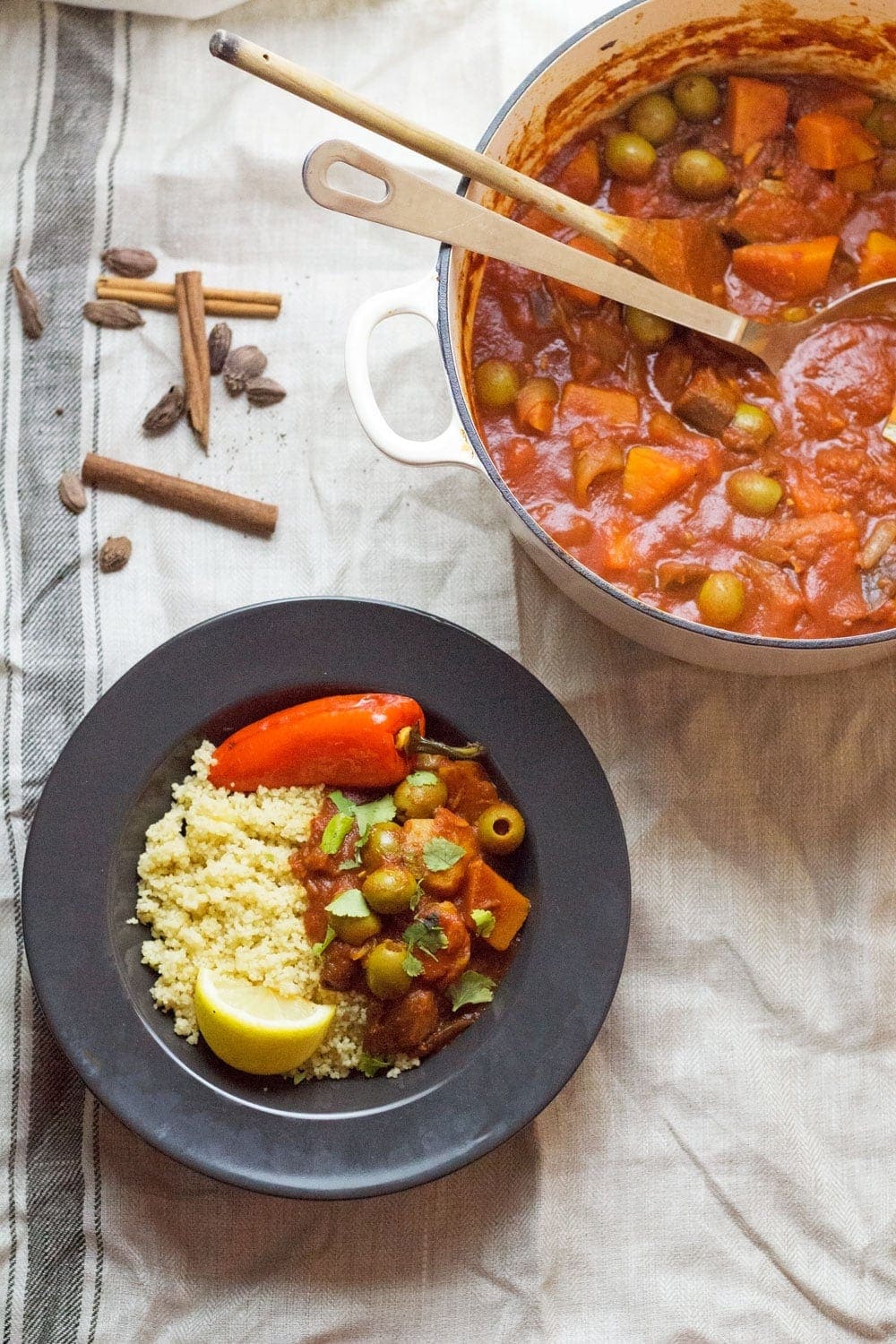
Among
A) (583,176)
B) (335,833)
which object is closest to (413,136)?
(583,176)

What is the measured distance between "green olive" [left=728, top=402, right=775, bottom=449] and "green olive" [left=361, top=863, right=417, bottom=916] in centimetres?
102

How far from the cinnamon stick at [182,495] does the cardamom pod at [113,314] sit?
291mm

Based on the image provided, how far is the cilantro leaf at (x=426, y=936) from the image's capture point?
224 centimetres

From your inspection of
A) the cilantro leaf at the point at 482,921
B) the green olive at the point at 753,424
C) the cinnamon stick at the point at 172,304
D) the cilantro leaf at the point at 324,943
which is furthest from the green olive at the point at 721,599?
the cinnamon stick at the point at 172,304

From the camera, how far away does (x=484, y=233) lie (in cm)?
211

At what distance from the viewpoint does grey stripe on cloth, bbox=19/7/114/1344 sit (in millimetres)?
2443

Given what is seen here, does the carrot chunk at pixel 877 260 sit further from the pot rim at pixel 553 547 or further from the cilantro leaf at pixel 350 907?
the cilantro leaf at pixel 350 907

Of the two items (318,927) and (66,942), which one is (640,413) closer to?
(318,927)

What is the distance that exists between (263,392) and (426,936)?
1163 mm

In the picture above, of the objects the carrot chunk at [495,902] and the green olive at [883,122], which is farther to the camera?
the green olive at [883,122]

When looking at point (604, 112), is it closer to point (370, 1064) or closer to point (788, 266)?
point (788, 266)

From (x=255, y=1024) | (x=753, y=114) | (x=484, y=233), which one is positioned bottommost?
(x=255, y=1024)

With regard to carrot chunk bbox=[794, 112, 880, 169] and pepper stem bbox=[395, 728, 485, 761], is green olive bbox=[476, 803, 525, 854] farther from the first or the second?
carrot chunk bbox=[794, 112, 880, 169]

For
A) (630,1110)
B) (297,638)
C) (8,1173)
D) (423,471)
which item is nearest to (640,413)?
(423,471)
